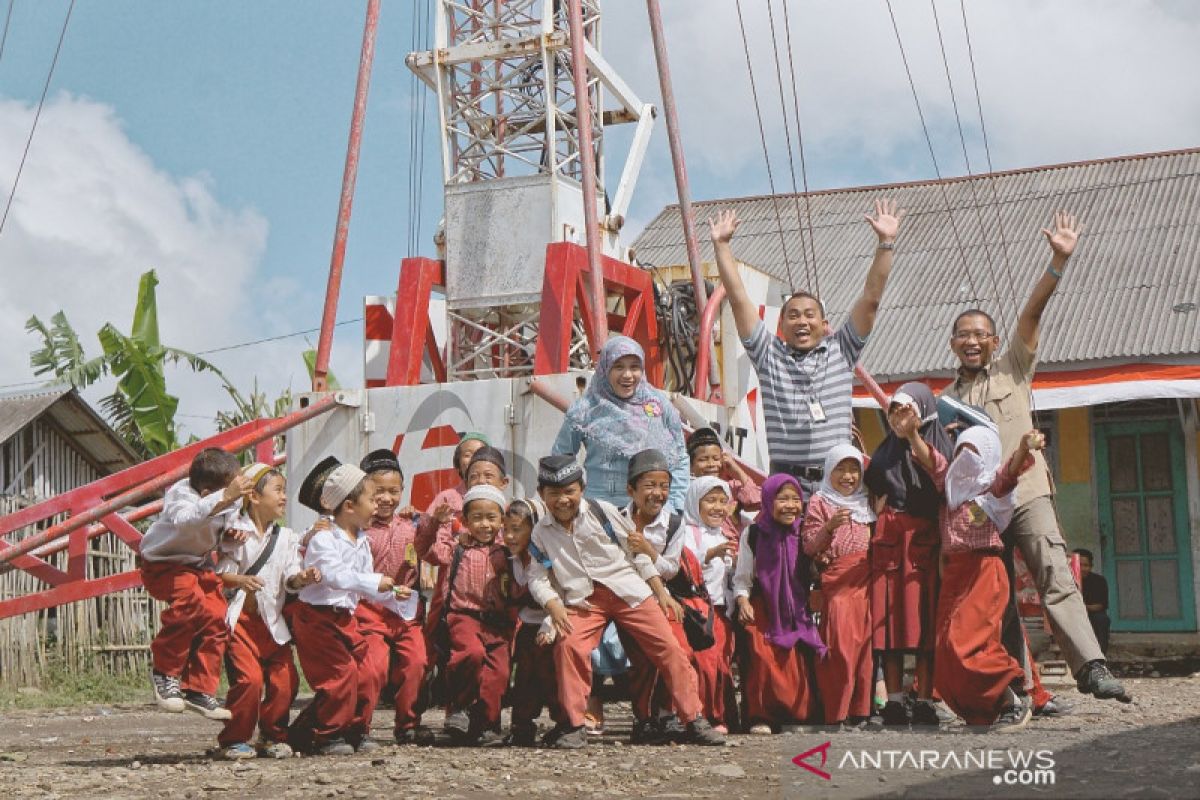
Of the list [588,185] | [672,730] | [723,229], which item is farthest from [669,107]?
[672,730]

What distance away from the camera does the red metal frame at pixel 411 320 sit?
35.7ft

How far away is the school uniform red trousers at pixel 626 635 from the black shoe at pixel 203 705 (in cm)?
134

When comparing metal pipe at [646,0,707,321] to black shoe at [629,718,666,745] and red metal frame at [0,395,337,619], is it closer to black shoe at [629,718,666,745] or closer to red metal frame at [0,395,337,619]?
red metal frame at [0,395,337,619]

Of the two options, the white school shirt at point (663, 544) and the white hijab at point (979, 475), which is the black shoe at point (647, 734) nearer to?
the white school shirt at point (663, 544)

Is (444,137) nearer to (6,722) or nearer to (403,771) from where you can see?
(6,722)

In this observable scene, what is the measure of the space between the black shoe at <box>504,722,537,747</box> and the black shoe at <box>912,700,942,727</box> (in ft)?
5.46

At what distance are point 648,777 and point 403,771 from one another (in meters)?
0.95

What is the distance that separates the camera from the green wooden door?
1362 centimetres

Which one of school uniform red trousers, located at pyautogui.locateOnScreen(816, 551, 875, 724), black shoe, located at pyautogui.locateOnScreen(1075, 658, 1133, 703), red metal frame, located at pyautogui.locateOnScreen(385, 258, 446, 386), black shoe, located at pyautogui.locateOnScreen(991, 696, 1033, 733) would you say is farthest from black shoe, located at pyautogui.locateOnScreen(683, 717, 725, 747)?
red metal frame, located at pyautogui.locateOnScreen(385, 258, 446, 386)

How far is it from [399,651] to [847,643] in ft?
6.50

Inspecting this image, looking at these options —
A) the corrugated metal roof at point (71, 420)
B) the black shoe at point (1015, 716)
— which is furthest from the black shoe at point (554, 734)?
the corrugated metal roof at point (71, 420)

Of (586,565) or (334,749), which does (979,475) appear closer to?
(586,565)

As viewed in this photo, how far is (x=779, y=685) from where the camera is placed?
706 centimetres

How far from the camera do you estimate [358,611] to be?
22.9 ft
